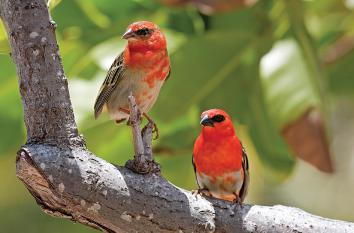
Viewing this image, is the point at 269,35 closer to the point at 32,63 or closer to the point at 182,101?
the point at 182,101

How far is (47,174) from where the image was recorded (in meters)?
1.45

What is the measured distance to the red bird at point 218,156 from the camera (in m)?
1.98

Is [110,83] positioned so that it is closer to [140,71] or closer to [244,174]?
[140,71]

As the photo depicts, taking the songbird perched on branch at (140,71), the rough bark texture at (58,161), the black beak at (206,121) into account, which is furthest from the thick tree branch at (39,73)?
the black beak at (206,121)

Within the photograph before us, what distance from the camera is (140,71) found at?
1814mm

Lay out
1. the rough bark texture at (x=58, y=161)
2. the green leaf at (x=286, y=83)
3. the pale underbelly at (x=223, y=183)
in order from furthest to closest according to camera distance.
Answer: the green leaf at (x=286, y=83) < the pale underbelly at (x=223, y=183) < the rough bark texture at (x=58, y=161)

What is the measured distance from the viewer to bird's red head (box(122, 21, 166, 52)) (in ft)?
→ 5.79

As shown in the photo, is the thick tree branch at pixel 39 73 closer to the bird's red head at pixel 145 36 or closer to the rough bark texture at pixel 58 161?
the rough bark texture at pixel 58 161

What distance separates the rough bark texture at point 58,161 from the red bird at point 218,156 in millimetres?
418

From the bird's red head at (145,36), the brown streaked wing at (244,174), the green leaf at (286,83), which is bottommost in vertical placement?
the brown streaked wing at (244,174)

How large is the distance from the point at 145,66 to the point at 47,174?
41 centimetres

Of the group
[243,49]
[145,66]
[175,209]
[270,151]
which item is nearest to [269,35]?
[243,49]

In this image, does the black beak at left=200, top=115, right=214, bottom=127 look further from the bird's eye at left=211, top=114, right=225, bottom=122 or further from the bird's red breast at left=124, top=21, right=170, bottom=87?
the bird's red breast at left=124, top=21, right=170, bottom=87

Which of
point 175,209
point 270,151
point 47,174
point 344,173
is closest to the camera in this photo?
point 47,174
